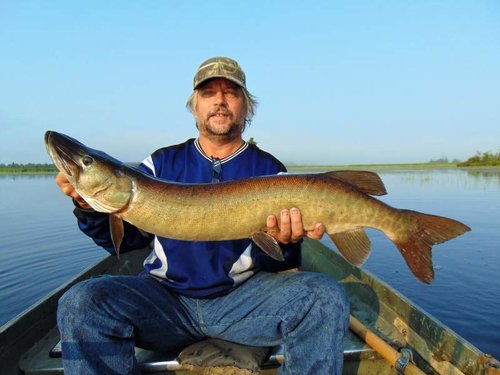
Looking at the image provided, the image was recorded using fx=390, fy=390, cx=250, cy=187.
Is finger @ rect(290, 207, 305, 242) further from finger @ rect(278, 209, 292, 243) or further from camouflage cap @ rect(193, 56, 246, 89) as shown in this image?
camouflage cap @ rect(193, 56, 246, 89)

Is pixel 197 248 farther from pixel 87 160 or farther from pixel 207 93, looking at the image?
pixel 207 93

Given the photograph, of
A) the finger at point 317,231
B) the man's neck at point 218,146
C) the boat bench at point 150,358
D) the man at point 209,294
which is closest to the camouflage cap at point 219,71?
the man at point 209,294

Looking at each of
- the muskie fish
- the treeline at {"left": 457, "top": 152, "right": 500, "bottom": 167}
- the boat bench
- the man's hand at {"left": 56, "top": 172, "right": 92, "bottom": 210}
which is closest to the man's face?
the muskie fish

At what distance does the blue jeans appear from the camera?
2.28 m

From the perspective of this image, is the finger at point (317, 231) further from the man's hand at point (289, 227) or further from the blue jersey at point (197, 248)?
the blue jersey at point (197, 248)

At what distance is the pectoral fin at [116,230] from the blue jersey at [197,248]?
4.2 inches

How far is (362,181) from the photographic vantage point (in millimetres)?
2797

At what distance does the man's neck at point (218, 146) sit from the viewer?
3.34 m

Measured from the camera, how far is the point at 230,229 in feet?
8.80

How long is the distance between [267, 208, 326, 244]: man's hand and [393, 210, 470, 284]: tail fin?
554 millimetres

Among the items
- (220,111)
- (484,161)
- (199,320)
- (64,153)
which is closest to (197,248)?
(199,320)

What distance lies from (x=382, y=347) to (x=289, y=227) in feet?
3.74

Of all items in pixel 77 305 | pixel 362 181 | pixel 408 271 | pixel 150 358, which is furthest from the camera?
pixel 408 271

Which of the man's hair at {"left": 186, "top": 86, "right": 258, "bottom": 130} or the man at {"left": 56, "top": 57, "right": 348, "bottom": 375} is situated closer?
the man at {"left": 56, "top": 57, "right": 348, "bottom": 375}
